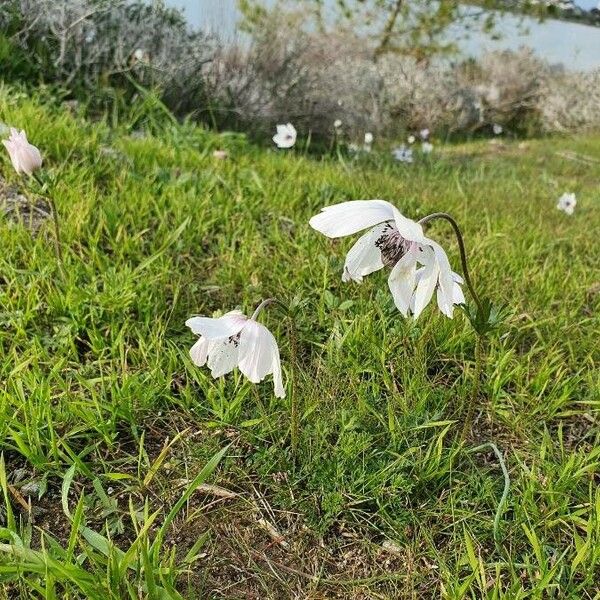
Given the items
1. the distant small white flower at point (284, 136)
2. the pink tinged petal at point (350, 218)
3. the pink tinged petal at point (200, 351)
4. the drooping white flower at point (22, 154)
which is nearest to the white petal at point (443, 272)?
the pink tinged petal at point (350, 218)

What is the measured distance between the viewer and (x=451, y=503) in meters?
1.55

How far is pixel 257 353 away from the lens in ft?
4.56

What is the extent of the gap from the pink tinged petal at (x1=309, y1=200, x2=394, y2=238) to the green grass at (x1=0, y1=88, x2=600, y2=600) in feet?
0.71

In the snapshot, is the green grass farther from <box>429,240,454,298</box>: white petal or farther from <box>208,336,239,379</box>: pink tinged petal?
<box>429,240,454,298</box>: white petal

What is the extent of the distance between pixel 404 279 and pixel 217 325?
426 mm

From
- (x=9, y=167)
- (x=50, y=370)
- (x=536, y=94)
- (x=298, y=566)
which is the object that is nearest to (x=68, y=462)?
(x=50, y=370)

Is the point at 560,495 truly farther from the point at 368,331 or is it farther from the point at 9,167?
the point at 9,167

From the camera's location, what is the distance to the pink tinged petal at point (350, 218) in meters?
1.25

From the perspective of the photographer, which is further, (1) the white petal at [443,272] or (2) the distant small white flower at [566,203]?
(2) the distant small white flower at [566,203]

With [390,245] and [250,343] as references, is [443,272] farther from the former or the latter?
[250,343]

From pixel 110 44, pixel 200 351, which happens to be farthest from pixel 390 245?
pixel 110 44

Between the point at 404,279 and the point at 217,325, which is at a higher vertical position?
the point at 404,279

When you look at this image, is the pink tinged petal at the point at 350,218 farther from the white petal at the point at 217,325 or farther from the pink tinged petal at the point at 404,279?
the white petal at the point at 217,325

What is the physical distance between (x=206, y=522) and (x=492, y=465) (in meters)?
0.78
